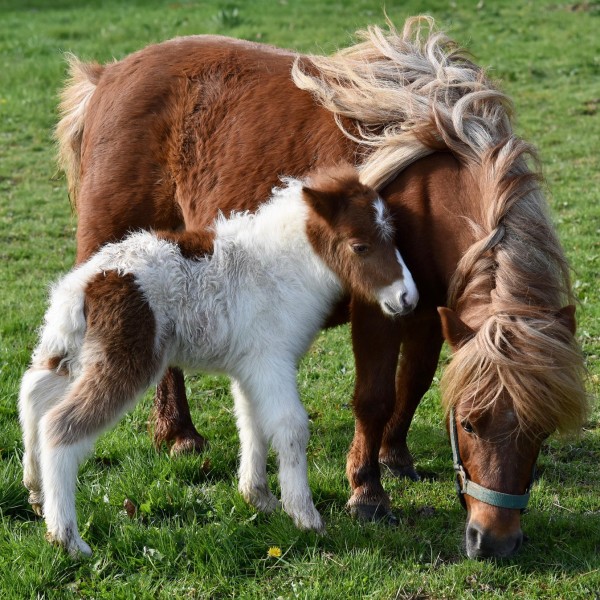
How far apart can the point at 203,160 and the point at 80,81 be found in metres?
1.47

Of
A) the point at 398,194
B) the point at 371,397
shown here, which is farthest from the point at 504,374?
the point at 398,194

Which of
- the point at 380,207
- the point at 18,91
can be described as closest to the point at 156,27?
the point at 18,91

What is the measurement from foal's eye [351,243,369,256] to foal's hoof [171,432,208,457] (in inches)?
66.0

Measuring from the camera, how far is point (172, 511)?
4652 mm

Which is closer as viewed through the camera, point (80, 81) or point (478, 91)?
point (478, 91)

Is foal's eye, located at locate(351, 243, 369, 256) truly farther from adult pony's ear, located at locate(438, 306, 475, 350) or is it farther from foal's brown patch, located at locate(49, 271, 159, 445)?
foal's brown patch, located at locate(49, 271, 159, 445)

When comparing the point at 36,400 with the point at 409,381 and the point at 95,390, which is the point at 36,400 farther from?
the point at 409,381

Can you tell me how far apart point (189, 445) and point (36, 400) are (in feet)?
3.95

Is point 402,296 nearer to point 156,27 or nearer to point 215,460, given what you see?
point 215,460

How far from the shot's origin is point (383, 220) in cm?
440

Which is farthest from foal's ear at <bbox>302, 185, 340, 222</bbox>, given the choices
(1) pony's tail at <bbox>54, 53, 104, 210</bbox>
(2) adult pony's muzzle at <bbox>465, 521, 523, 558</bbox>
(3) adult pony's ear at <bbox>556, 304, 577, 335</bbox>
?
(1) pony's tail at <bbox>54, 53, 104, 210</bbox>

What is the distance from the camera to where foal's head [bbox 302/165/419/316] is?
4.32 metres

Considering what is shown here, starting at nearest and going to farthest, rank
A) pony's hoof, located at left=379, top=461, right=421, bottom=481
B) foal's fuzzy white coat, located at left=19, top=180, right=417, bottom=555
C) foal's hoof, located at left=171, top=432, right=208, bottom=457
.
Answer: foal's fuzzy white coat, located at left=19, top=180, right=417, bottom=555, pony's hoof, located at left=379, top=461, right=421, bottom=481, foal's hoof, located at left=171, top=432, right=208, bottom=457

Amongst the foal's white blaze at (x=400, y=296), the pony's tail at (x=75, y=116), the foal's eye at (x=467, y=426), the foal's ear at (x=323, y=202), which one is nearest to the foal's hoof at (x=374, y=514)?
the foal's eye at (x=467, y=426)
